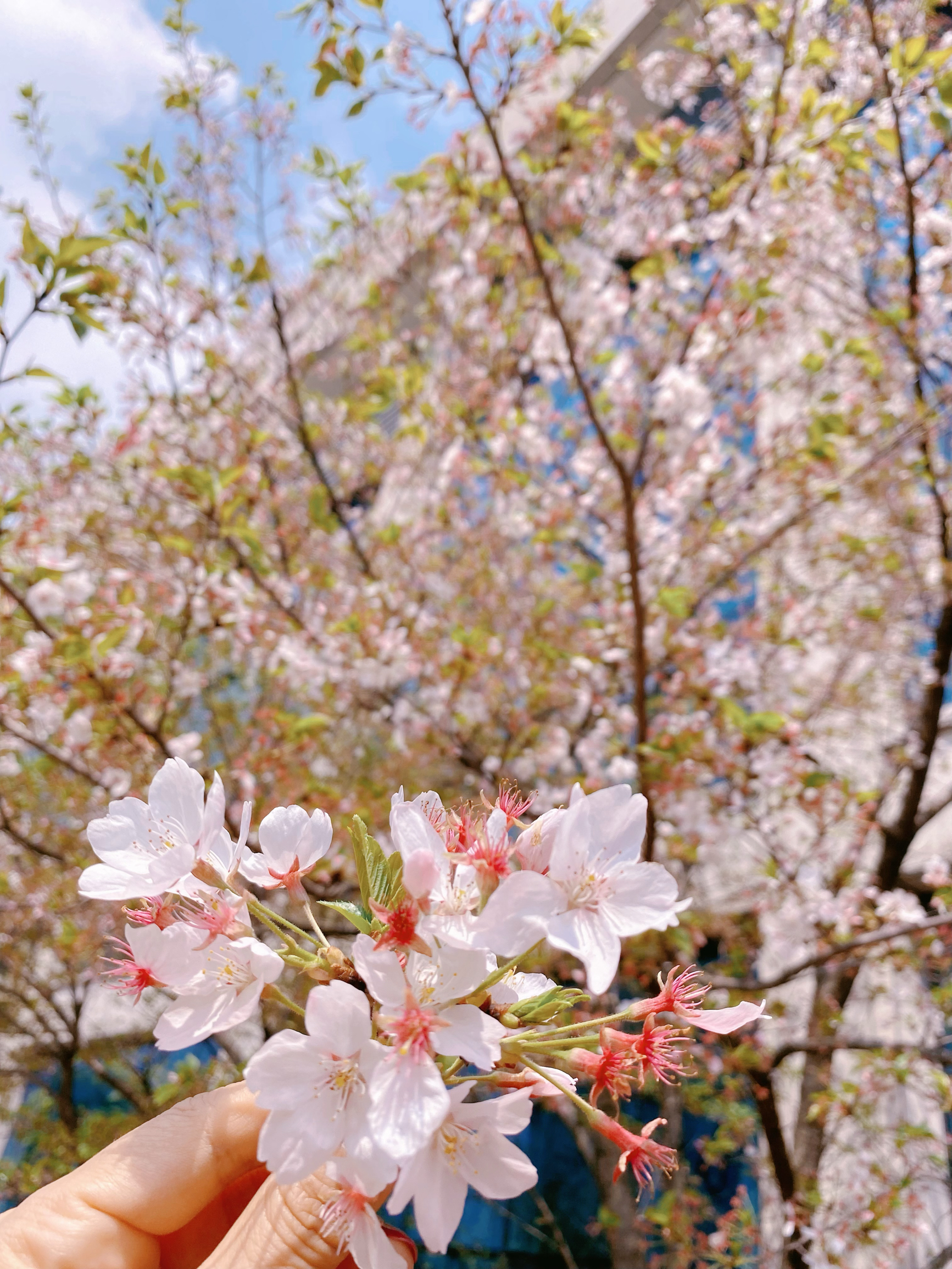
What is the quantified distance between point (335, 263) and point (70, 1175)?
6.04m

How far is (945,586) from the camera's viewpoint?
162 inches

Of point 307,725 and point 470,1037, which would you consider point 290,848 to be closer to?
point 470,1037

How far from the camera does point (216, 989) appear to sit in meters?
0.82

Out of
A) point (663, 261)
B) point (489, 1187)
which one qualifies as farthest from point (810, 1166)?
point (663, 261)

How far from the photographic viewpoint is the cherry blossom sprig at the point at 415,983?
720 mm

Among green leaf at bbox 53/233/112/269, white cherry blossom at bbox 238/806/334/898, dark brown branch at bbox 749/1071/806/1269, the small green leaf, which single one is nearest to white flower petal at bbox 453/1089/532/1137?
white cherry blossom at bbox 238/806/334/898

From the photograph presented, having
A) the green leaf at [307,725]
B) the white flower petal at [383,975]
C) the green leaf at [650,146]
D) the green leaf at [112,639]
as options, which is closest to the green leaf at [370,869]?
the white flower petal at [383,975]

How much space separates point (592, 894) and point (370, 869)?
10.1 inches

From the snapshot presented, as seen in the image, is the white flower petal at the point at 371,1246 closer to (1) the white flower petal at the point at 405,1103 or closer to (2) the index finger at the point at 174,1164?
(1) the white flower petal at the point at 405,1103

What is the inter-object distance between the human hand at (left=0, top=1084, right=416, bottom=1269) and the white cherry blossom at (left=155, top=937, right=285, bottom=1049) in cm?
24

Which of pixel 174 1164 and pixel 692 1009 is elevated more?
pixel 692 1009

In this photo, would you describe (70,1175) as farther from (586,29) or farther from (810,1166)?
(810,1166)

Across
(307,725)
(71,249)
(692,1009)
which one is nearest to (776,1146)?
(307,725)

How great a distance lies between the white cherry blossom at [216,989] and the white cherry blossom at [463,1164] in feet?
0.75
